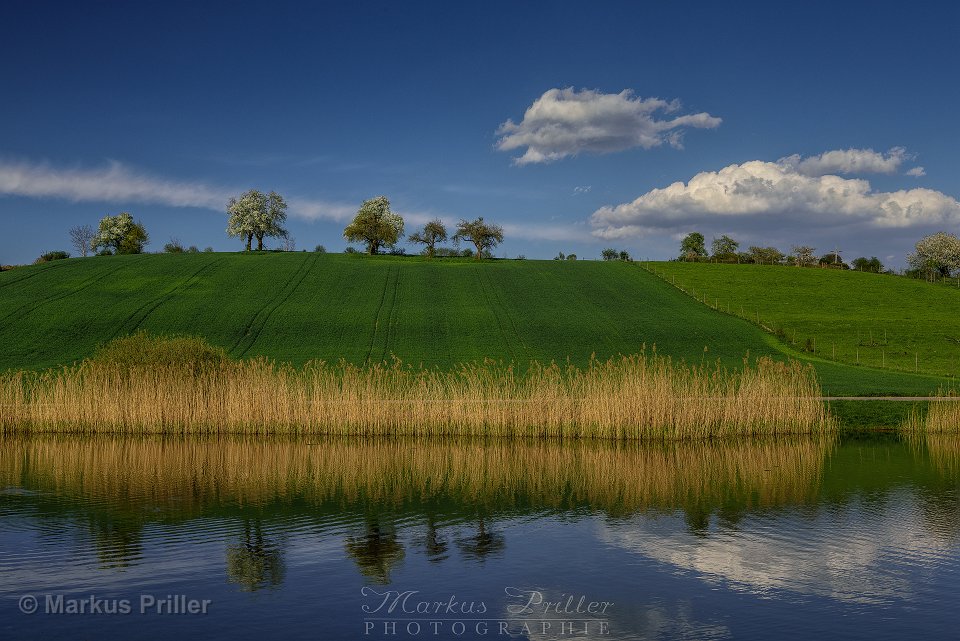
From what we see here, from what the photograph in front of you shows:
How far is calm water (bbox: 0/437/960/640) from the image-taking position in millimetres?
10711

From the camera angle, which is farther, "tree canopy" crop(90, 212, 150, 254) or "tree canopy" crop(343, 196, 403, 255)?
"tree canopy" crop(90, 212, 150, 254)

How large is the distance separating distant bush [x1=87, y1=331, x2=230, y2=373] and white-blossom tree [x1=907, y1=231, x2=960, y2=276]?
122 meters

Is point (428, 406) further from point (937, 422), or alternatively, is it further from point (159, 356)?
point (937, 422)

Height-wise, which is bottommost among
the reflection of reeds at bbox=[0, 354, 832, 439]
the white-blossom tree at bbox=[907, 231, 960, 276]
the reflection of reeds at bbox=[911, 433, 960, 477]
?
the reflection of reeds at bbox=[911, 433, 960, 477]

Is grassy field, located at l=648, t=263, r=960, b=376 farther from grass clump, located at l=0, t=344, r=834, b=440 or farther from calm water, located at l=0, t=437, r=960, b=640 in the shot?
calm water, located at l=0, t=437, r=960, b=640

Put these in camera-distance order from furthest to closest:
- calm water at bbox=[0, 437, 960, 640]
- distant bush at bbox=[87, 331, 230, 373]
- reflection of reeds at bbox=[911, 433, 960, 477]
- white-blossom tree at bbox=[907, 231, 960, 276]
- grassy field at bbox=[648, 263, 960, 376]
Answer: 1. white-blossom tree at bbox=[907, 231, 960, 276]
2. grassy field at bbox=[648, 263, 960, 376]
3. distant bush at bbox=[87, 331, 230, 373]
4. reflection of reeds at bbox=[911, 433, 960, 477]
5. calm water at bbox=[0, 437, 960, 640]

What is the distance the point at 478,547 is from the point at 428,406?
1385 cm

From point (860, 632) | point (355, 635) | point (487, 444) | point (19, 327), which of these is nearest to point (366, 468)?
point (487, 444)

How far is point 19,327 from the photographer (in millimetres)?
58688

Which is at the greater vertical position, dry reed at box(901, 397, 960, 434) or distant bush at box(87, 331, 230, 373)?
distant bush at box(87, 331, 230, 373)

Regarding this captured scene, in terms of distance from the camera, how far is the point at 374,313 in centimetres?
6694

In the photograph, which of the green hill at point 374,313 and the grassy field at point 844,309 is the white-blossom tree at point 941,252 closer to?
the grassy field at point 844,309

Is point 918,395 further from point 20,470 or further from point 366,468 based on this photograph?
point 20,470

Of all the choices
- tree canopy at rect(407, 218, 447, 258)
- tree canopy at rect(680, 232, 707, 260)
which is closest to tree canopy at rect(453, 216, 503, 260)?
tree canopy at rect(407, 218, 447, 258)
